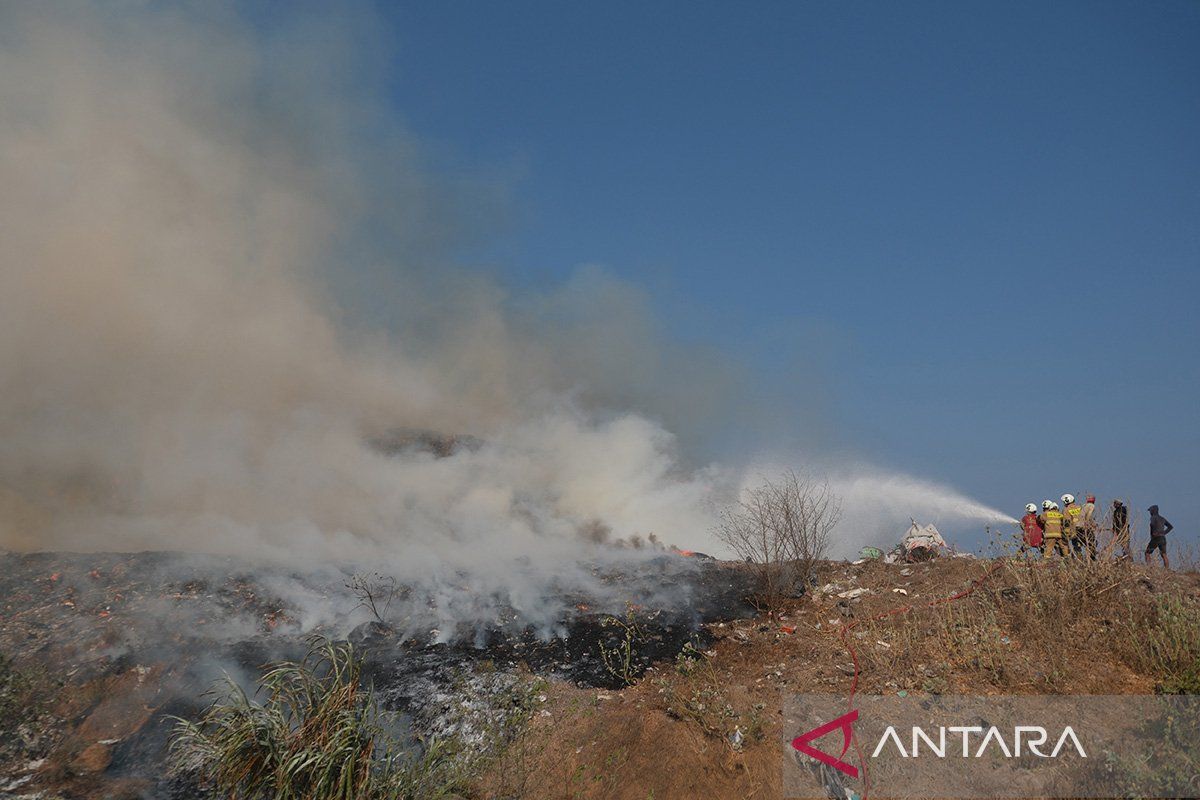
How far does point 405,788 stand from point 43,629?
7.77 meters

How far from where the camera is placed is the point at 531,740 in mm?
7859

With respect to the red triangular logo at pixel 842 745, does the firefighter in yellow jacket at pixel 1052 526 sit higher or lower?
higher

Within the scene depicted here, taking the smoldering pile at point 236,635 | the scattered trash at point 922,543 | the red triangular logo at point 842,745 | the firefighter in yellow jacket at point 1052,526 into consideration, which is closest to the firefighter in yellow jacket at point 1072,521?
the firefighter in yellow jacket at point 1052,526

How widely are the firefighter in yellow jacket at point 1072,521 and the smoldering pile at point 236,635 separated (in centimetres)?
654

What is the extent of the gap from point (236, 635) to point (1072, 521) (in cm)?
1636

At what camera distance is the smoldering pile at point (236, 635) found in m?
8.23

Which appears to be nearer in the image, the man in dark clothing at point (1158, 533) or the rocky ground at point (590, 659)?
the rocky ground at point (590, 659)

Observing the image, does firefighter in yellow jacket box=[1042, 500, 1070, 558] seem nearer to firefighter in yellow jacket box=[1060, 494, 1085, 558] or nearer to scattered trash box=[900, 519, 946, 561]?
firefighter in yellow jacket box=[1060, 494, 1085, 558]

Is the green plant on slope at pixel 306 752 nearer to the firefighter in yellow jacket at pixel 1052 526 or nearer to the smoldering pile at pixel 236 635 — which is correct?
the smoldering pile at pixel 236 635

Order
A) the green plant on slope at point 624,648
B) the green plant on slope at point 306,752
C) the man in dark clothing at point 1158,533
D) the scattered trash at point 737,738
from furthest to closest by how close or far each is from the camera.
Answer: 1. the man in dark clothing at point 1158,533
2. the green plant on slope at point 624,648
3. the scattered trash at point 737,738
4. the green plant on slope at point 306,752

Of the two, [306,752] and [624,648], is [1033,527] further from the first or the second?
[306,752]

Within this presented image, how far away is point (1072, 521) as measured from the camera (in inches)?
518

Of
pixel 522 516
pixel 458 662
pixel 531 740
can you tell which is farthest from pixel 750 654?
pixel 522 516

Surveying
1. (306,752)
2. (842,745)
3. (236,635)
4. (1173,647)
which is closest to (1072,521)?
(1173,647)
